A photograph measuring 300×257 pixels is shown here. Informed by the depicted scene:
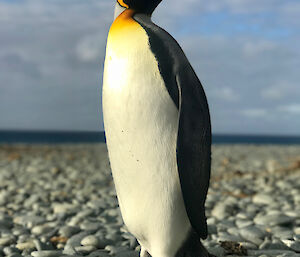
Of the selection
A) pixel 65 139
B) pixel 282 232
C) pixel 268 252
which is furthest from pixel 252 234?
pixel 65 139

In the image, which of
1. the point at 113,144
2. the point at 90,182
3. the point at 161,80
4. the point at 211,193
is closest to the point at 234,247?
the point at 113,144

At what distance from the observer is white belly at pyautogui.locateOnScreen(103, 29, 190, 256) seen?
7.43 feet

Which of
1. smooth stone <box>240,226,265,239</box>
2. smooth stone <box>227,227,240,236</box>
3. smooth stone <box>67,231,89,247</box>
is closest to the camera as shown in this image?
smooth stone <box>67,231,89,247</box>

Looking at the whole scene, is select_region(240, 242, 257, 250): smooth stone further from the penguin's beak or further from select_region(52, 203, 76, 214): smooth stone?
select_region(52, 203, 76, 214): smooth stone

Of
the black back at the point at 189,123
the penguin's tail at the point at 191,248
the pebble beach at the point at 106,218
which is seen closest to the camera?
the black back at the point at 189,123

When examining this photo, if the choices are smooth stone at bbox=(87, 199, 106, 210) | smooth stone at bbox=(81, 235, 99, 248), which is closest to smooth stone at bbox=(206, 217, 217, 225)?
smooth stone at bbox=(81, 235, 99, 248)

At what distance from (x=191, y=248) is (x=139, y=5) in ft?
4.93

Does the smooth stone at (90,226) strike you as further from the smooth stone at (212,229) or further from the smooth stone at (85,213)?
the smooth stone at (212,229)

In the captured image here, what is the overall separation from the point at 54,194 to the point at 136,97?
4025mm

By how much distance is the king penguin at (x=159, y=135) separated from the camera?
2.23m

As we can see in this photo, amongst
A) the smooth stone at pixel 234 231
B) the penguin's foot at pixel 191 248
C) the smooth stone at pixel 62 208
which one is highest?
the penguin's foot at pixel 191 248

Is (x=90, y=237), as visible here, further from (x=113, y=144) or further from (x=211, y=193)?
(x=211, y=193)

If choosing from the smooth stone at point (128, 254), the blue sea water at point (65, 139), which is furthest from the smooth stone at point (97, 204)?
the blue sea water at point (65, 139)

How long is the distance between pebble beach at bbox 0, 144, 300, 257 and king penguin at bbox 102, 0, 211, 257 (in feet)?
2.60
